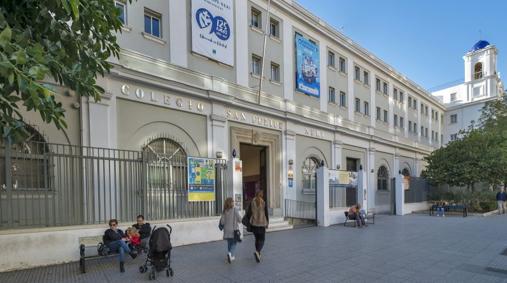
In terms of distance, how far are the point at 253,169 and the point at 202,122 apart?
7061 millimetres

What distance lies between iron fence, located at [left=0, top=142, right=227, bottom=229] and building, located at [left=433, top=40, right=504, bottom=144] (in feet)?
140

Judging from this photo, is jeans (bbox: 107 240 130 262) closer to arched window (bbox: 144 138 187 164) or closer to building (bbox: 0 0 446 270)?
building (bbox: 0 0 446 270)

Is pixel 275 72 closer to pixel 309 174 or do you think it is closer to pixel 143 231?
pixel 309 174

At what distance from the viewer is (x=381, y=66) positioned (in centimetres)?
2823

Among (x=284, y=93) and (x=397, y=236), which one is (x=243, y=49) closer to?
(x=284, y=93)

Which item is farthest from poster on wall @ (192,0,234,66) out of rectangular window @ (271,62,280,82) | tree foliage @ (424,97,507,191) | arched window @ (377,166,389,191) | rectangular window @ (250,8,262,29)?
tree foliage @ (424,97,507,191)

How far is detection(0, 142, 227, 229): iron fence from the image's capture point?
8.23 metres

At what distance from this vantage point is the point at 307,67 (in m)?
20.1

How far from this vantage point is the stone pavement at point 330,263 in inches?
274

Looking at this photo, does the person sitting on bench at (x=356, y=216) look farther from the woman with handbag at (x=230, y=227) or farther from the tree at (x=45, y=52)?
the tree at (x=45, y=52)

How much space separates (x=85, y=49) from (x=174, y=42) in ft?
28.6

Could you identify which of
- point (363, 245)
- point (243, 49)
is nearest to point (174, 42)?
point (243, 49)

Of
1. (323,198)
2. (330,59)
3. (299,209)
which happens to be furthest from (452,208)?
(330,59)

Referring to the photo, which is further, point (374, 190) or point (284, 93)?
point (374, 190)
